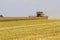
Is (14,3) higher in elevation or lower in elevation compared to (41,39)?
higher

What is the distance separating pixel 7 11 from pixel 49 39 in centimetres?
89

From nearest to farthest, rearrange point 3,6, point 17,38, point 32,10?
point 17,38 < point 3,6 < point 32,10

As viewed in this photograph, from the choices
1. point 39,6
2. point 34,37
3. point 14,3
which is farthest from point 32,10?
point 34,37

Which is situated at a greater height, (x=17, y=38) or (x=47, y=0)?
(x=47, y=0)

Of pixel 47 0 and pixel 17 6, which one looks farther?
pixel 47 0

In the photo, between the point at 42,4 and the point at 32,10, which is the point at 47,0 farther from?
the point at 32,10

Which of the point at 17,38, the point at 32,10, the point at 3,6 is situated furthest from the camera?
the point at 32,10

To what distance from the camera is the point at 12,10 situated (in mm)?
1271

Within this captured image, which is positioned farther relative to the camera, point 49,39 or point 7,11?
point 7,11

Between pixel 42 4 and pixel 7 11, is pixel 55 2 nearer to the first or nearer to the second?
pixel 42 4

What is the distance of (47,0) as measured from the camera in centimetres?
141

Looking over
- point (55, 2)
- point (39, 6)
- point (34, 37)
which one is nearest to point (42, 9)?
point (39, 6)

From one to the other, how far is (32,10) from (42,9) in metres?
0.11

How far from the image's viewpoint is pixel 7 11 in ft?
4.10
